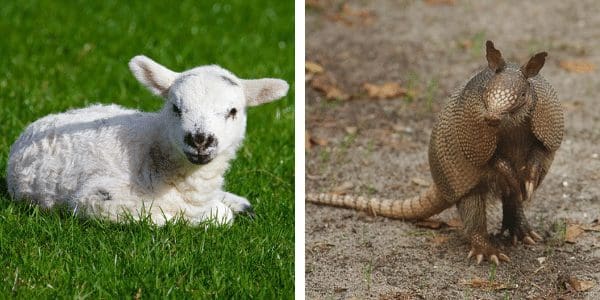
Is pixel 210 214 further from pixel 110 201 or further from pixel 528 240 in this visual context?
pixel 528 240

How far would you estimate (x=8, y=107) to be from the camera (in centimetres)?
570

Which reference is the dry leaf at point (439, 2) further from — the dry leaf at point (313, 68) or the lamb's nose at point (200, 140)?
the lamb's nose at point (200, 140)

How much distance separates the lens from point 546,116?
4.24 m

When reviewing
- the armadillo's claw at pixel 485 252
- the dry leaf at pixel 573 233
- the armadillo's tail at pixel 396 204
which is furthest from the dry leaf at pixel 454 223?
the dry leaf at pixel 573 233

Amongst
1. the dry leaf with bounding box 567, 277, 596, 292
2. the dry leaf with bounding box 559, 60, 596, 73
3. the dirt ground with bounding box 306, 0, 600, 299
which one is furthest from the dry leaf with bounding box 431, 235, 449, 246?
the dry leaf with bounding box 559, 60, 596, 73

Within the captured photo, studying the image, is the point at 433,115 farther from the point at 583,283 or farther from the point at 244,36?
the point at 583,283

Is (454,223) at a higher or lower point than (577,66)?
lower

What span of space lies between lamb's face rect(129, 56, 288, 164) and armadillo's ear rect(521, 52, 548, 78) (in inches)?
39.2

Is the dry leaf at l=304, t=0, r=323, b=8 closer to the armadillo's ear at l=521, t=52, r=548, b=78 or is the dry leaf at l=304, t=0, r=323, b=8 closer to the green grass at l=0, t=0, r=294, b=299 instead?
the green grass at l=0, t=0, r=294, b=299

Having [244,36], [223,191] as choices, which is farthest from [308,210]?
[244,36]

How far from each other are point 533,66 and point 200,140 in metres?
1.39

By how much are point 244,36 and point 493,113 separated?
12.3ft

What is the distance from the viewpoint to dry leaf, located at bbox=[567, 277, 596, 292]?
4191 millimetres

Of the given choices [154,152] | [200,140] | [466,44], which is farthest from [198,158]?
[466,44]
